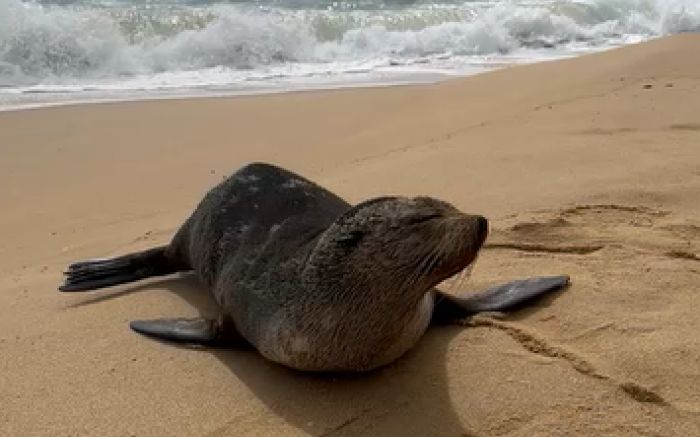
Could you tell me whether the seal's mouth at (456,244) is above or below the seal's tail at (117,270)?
above

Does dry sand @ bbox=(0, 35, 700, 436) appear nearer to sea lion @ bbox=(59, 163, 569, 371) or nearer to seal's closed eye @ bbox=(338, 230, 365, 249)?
sea lion @ bbox=(59, 163, 569, 371)

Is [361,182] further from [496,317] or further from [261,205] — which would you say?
[496,317]

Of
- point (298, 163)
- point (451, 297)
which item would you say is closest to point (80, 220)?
point (298, 163)

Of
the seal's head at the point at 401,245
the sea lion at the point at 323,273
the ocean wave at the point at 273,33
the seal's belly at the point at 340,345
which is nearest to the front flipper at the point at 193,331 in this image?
the sea lion at the point at 323,273

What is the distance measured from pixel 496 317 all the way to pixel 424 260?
2.51ft

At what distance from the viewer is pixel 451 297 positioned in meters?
3.31

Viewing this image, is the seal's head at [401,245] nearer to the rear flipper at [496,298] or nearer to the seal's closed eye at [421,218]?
the seal's closed eye at [421,218]

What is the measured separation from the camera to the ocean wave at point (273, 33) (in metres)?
12.1

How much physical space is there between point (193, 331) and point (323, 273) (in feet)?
2.28

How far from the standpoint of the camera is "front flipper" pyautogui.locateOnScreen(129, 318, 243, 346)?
3262mm

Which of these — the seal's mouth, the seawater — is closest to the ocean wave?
the seawater

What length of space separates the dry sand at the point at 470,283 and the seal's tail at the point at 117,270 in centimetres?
7

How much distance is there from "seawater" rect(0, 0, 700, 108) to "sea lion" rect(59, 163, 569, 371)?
6628 mm

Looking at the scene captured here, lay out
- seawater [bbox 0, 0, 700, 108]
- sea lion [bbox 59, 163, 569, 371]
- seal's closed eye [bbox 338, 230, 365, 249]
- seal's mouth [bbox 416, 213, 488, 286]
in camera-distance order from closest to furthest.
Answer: seal's mouth [bbox 416, 213, 488, 286] < sea lion [bbox 59, 163, 569, 371] < seal's closed eye [bbox 338, 230, 365, 249] < seawater [bbox 0, 0, 700, 108]
